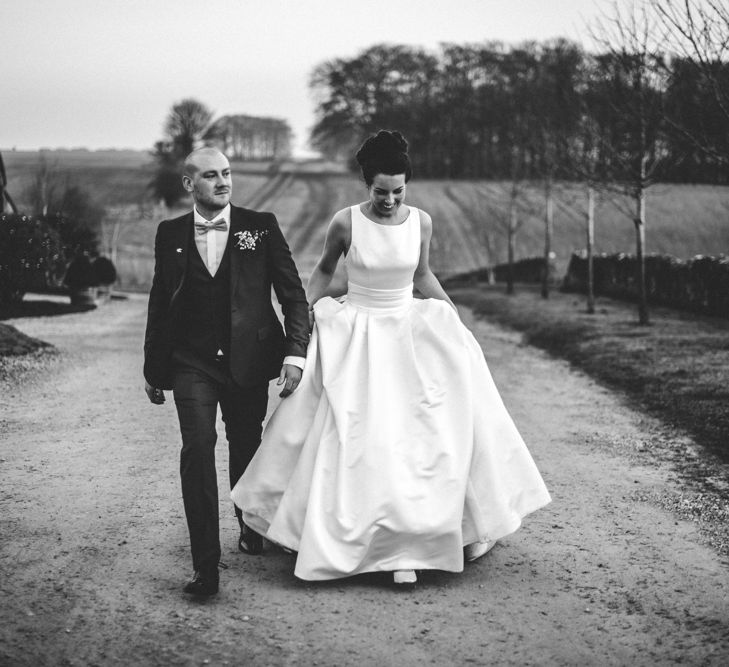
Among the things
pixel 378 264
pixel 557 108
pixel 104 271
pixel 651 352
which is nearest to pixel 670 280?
pixel 557 108

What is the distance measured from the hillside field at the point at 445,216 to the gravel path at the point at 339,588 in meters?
34.0

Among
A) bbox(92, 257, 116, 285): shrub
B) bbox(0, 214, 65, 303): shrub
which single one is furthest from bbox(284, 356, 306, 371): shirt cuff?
bbox(92, 257, 116, 285): shrub

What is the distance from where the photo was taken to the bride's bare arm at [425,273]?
570cm

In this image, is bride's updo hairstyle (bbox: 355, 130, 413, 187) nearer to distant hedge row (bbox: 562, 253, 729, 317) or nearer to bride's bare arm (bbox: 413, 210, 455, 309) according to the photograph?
bride's bare arm (bbox: 413, 210, 455, 309)

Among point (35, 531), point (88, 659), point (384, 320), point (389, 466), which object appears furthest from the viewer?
point (35, 531)

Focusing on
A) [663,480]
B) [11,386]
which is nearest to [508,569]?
[663,480]

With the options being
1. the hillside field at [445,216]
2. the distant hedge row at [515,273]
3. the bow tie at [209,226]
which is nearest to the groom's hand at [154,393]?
the bow tie at [209,226]

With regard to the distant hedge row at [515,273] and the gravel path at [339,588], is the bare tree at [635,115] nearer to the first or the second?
the gravel path at [339,588]

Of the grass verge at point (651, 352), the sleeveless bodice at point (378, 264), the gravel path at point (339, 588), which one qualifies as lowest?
the grass verge at point (651, 352)

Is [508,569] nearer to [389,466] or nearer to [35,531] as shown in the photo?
[389,466]

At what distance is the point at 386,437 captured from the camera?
497 centimetres

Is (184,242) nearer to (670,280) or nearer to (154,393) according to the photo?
(154,393)

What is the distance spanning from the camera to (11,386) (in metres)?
11.9

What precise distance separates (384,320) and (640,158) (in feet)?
53.4
